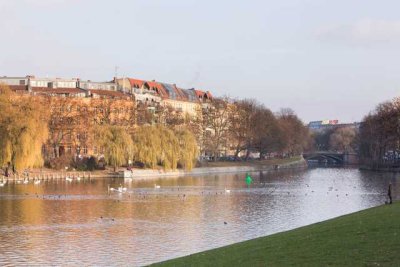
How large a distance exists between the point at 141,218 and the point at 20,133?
3662 cm

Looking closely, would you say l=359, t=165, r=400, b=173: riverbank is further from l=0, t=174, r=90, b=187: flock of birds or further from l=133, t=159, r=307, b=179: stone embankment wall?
l=0, t=174, r=90, b=187: flock of birds

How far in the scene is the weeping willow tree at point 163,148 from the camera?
320 feet

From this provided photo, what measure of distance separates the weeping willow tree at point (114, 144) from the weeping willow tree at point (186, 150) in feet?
32.7

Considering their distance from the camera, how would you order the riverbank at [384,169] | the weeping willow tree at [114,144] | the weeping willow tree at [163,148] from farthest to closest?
the riverbank at [384,169] < the weeping willow tree at [163,148] < the weeping willow tree at [114,144]

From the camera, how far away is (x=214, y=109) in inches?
5522

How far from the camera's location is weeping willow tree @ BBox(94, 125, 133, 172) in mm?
93688

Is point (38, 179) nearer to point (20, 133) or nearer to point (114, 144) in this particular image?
point (20, 133)

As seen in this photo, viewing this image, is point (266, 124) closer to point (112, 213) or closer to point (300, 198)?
point (300, 198)

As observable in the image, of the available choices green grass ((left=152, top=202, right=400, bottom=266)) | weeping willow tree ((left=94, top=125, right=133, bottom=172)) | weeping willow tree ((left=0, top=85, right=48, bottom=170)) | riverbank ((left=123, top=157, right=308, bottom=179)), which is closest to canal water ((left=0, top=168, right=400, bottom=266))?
weeping willow tree ((left=0, top=85, right=48, bottom=170))

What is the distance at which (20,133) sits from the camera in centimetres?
7544

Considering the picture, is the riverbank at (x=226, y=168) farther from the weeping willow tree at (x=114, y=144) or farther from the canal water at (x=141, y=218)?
the canal water at (x=141, y=218)

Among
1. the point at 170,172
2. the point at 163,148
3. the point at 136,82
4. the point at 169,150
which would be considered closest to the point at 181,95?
the point at 136,82

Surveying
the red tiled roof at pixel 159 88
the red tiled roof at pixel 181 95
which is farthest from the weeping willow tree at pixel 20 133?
the red tiled roof at pixel 181 95

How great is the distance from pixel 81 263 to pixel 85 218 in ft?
50.0
